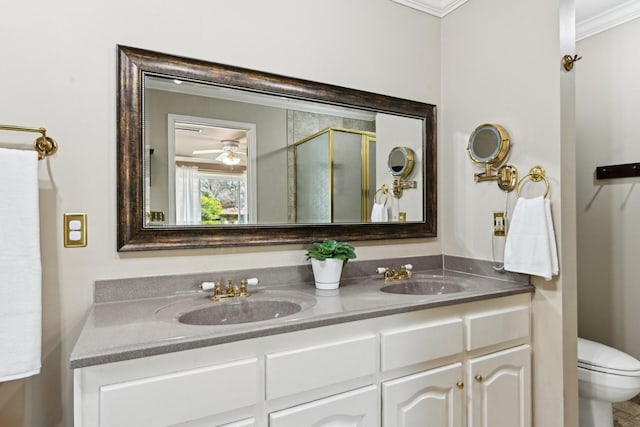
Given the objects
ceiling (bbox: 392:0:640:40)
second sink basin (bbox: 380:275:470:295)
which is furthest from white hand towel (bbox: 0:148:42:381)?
ceiling (bbox: 392:0:640:40)

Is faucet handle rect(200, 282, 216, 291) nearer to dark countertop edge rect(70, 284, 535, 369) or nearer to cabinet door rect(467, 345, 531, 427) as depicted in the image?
dark countertop edge rect(70, 284, 535, 369)

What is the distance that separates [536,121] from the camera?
1615mm

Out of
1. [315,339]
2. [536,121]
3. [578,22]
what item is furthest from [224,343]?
[578,22]

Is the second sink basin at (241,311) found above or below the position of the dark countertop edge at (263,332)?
below

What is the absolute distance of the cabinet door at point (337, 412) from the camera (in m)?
1.08

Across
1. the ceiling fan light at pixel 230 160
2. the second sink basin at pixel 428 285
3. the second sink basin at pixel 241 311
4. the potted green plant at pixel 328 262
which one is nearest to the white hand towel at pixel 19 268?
the second sink basin at pixel 241 311

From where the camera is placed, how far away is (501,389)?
1506 millimetres

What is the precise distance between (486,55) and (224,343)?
6.04 feet

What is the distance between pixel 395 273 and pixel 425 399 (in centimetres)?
61

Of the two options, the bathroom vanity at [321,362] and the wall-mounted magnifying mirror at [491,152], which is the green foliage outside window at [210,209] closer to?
the bathroom vanity at [321,362]

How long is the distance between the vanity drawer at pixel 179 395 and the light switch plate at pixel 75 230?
628 mm

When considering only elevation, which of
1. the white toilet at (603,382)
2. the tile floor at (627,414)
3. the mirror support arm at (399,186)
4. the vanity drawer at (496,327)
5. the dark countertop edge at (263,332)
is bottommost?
the tile floor at (627,414)

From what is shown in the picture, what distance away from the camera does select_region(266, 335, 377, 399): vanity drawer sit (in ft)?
3.48

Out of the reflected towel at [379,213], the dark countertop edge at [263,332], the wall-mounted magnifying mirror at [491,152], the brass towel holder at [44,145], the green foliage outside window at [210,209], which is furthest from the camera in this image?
the reflected towel at [379,213]
